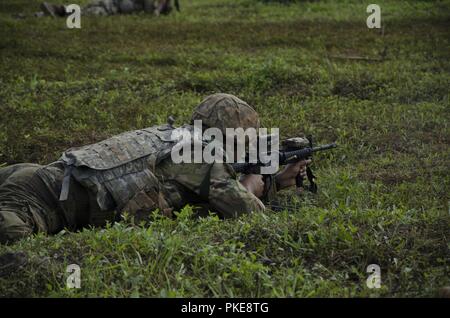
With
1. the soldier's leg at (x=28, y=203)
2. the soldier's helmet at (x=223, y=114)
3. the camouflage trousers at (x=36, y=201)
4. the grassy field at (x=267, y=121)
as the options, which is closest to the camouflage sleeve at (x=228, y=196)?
the grassy field at (x=267, y=121)

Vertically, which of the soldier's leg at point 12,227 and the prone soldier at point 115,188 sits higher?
the prone soldier at point 115,188

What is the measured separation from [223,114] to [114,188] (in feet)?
3.10

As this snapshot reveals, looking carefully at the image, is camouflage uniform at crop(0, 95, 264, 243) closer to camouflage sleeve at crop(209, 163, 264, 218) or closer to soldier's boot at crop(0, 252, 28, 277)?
camouflage sleeve at crop(209, 163, 264, 218)

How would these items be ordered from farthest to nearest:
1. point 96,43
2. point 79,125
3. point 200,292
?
point 96,43
point 79,125
point 200,292

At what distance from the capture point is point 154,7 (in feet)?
48.8

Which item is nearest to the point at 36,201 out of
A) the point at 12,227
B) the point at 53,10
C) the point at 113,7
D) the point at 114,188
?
the point at 12,227

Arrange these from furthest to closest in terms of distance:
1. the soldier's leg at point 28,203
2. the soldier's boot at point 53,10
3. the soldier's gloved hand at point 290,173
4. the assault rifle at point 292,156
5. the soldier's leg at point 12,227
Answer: the soldier's boot at point 53,10 < the soldier's gloved hand at point 290,173 < the assault rifle at point 292,156 < the soldier's leg at point 28,203 < the soldier's leg at point 12,227

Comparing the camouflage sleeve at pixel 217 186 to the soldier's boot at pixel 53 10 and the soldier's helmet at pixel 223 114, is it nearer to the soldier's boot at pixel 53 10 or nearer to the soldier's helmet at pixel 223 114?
the soldier's helmet at pixel 223 114

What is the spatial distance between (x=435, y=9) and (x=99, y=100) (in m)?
7.73

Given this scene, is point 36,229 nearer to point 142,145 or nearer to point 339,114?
point 142,145

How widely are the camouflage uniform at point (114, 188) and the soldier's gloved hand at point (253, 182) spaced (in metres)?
0.26

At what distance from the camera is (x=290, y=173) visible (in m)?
5.31

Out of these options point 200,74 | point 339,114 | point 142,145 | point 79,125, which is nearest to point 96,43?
point 200,74

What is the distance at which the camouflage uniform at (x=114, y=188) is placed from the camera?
4699 mm
